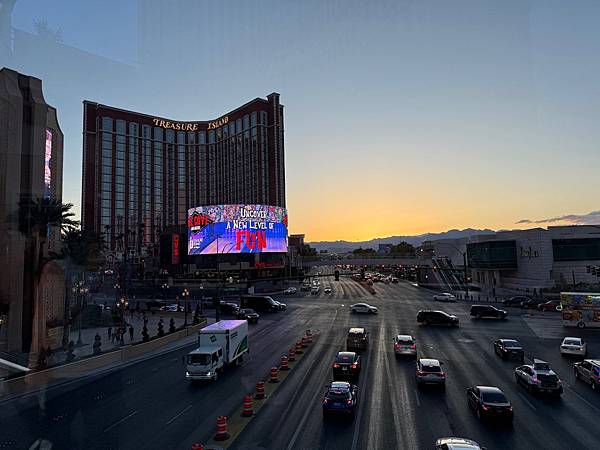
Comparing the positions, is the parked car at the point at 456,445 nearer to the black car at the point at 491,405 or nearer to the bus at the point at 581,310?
the black car at the point at 491,405

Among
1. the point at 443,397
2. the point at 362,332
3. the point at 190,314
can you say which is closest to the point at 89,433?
the point at 443,397

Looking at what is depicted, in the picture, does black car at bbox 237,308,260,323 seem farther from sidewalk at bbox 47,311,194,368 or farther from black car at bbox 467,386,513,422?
black car at bbox 467,386,513,422

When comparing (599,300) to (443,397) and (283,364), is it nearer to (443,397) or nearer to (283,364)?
(443,397)

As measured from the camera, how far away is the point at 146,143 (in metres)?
164

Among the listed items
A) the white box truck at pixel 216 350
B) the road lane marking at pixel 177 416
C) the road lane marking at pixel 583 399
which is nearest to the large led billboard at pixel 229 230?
the white box truck at pixel 216 350

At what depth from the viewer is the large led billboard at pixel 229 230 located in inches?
3986

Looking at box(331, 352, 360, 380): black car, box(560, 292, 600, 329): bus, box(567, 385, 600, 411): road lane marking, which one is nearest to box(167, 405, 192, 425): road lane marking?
box(331, 352, 360, 380): black car

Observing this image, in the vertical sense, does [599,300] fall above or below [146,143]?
below

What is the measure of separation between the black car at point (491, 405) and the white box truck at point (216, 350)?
1339 cm

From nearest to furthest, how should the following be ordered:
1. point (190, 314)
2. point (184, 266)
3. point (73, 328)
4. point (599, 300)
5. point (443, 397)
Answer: point (443, 397) < point (599, 300) < point (73, 328) < point (190, 314) < point (184, 266)

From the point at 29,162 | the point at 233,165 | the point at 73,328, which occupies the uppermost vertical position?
the point at 233,165

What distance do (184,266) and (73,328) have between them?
233 feet

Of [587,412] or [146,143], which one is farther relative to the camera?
[146,143]

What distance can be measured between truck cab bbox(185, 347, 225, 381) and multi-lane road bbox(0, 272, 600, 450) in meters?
0.57
